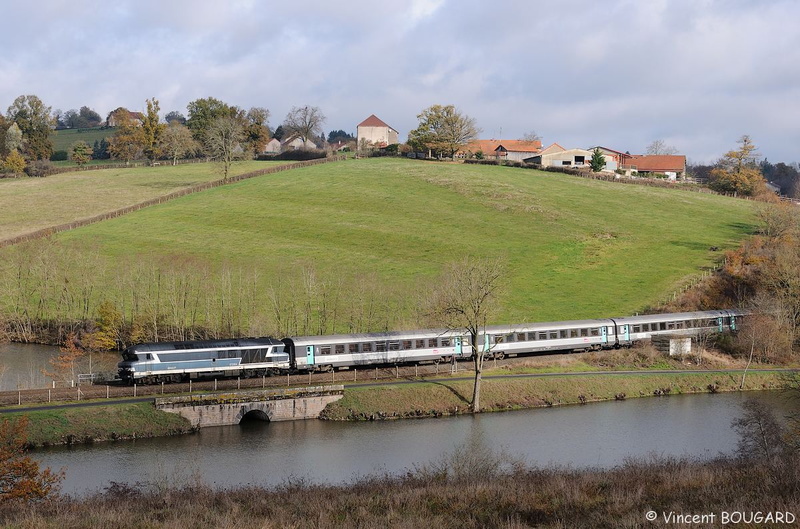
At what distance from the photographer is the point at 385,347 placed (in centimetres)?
5381

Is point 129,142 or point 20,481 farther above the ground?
point 129,142

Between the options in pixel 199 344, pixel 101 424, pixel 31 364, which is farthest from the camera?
pixel 31 364

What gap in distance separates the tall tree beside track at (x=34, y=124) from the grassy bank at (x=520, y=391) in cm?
11969

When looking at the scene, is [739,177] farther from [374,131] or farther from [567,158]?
[374,131]

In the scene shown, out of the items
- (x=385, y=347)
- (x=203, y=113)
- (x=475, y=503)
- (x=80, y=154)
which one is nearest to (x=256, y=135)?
(x=203, y=113)

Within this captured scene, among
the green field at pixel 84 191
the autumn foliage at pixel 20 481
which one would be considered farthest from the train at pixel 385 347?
the green field at pixel 84 191

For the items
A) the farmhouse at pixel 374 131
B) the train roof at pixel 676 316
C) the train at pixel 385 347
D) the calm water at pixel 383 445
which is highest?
the farmhouse at pixel 374 131

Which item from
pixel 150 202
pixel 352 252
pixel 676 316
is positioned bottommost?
pixel 676 316

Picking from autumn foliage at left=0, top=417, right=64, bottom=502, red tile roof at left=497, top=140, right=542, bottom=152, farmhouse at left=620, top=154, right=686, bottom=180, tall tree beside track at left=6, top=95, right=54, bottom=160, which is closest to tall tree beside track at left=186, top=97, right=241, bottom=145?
tall tree beside track at left=6, top=95, right=54, bottom=160

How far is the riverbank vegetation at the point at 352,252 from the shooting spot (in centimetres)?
6444

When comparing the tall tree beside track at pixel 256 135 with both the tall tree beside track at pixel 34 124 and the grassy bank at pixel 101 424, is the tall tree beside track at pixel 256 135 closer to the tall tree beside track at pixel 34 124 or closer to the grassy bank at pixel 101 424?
the tall tree beside track at pixel 34 124

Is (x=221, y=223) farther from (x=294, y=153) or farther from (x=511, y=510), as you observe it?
(x=511, y=510)

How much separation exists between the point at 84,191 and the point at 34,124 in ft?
143

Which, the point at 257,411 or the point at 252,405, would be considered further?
the point at 257,411
